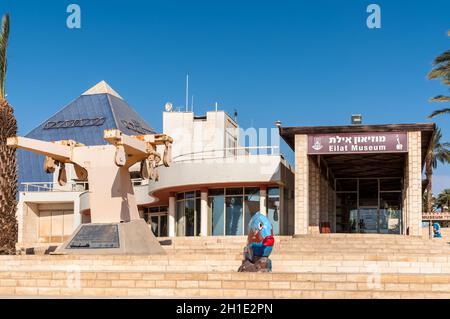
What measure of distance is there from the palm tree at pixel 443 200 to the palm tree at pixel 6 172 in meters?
70.9

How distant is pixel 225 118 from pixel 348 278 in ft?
141

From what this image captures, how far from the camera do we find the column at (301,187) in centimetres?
2908

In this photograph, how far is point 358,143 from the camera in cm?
2888

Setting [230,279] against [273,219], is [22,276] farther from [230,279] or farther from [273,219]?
[273,219]

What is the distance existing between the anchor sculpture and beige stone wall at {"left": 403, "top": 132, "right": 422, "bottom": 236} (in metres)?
10.1

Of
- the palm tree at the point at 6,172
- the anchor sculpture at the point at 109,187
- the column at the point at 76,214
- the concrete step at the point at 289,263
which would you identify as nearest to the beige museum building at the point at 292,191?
the column at the point at 76,214

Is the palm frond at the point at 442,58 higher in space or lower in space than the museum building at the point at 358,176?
higher

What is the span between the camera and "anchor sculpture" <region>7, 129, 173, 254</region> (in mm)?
23562

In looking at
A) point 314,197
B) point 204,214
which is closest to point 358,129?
point 314,197

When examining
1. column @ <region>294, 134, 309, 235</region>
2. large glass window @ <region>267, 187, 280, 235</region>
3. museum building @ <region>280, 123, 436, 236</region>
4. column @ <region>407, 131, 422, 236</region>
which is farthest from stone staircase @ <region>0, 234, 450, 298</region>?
large glass window @ <region>267, 187, 280, 235</region>

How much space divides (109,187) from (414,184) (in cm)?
1225

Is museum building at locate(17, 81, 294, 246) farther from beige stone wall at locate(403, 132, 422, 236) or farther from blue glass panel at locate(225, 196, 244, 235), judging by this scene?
beige stone wall at locate(403, 132, 422, 236)

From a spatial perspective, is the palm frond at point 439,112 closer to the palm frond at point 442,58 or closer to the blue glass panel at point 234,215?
the palm frond at point 442,58
